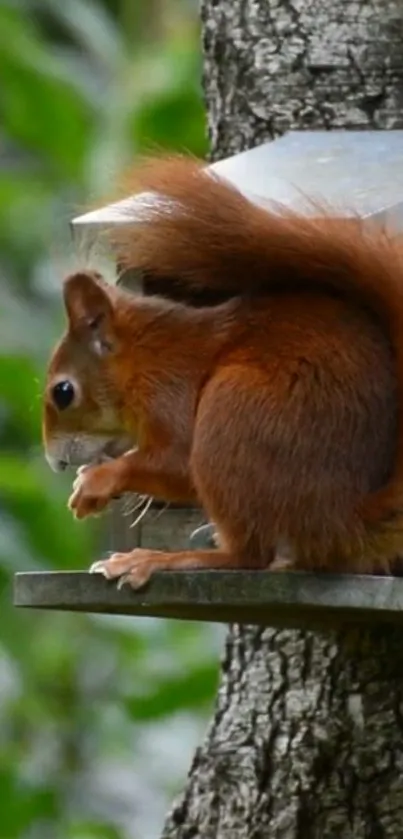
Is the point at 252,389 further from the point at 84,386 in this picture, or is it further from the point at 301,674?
the point at 301,674

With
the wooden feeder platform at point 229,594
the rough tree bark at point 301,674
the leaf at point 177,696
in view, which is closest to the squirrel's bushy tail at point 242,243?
the wooden feeder platform at point 229,594

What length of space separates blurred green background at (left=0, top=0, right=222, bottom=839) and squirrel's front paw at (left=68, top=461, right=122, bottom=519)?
2.03 feet

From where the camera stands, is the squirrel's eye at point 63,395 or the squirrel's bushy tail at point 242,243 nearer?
the squirrel's bushy tail at point 242,243

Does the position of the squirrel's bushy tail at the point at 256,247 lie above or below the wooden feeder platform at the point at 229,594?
above

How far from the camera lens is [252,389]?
2.16 m

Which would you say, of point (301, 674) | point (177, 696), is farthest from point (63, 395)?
point (177, 696)

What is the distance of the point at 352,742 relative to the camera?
271 cm

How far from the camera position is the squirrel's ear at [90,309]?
2258 mm

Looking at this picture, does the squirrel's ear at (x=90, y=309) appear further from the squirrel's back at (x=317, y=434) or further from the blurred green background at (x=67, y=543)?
the blurred green background at (x=67, y=543)

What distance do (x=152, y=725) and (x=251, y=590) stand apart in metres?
1.50

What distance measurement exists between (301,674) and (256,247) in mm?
779

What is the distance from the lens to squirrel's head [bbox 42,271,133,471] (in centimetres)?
226

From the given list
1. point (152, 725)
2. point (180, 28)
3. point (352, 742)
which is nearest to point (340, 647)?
point (352, 742)

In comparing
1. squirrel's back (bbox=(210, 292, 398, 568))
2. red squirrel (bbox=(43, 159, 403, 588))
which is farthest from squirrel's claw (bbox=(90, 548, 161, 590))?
squirrel's back (bbox=(210, 292, 398, 568))
